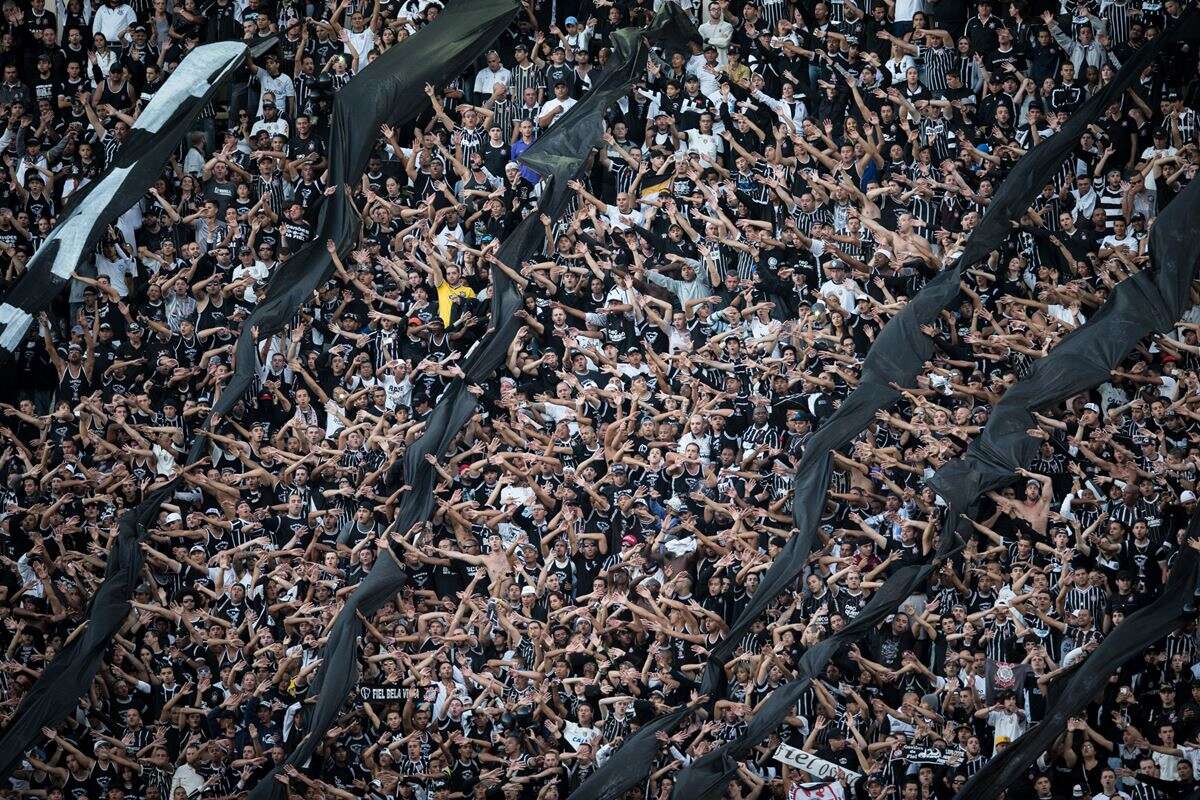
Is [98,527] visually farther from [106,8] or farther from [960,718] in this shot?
[960,718]

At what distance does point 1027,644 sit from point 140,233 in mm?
10143

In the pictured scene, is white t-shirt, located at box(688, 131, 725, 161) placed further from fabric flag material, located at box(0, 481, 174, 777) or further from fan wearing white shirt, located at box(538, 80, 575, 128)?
fabric flag material, located at box(0, 481, 174, 777)

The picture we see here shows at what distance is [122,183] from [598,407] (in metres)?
5.65

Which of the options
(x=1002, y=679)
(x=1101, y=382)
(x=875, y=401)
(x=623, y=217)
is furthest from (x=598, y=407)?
(x=1101, y=382)

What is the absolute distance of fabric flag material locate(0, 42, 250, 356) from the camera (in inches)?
907

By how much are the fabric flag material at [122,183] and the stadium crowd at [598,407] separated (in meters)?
0.22

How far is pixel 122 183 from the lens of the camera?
2333 cm

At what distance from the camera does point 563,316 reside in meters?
22.7

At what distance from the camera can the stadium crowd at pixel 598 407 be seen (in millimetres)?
20609

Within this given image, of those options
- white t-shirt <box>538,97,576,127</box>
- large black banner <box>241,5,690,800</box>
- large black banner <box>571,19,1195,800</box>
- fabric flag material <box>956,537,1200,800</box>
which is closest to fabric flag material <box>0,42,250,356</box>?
white t-shirt <box>538,97,576,127</box>

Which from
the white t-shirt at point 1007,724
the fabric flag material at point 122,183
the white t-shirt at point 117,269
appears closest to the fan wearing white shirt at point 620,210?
the fabric flag material at point 122,183

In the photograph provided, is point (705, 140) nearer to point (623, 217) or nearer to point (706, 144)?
point (706, 144)

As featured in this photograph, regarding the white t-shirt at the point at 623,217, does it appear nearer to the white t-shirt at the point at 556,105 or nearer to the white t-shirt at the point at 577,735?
the white t-shirt at the point at 556,105

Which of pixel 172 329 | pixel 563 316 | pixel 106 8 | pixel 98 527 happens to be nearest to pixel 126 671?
pixel 98 527
